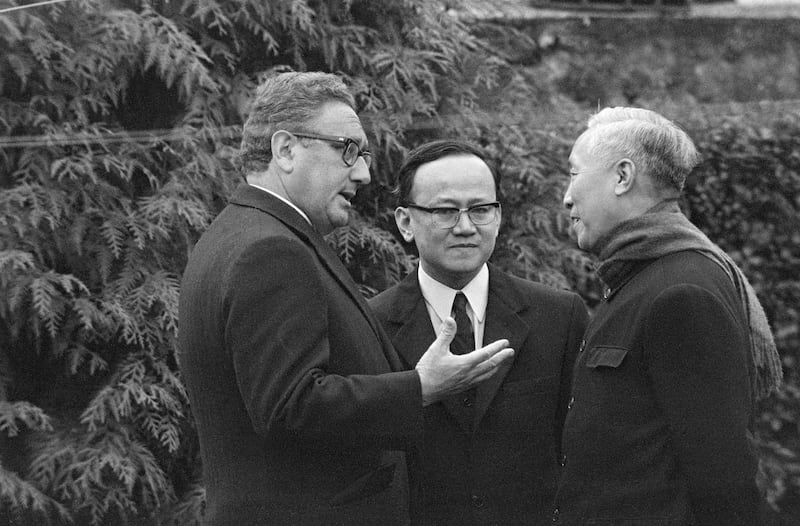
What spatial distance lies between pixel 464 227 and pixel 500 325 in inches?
12.6

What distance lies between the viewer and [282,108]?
2.66 meters

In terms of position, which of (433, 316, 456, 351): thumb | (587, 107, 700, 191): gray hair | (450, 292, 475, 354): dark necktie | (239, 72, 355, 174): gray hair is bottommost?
(450, 292, 475, 354): dark necktie

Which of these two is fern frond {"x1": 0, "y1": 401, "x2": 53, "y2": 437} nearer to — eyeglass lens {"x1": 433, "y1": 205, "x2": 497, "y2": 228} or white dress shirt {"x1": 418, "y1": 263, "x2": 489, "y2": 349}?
white dress shirt {"x1": 418, "y1": 263, "x2": 489, "y2": 349}

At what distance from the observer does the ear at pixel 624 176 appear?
2.73 meters

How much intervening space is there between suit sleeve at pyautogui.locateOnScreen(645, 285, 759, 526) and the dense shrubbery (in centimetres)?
197

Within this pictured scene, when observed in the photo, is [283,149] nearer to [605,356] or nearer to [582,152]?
[582,152]

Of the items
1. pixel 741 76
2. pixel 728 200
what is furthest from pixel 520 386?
pixel 741 76

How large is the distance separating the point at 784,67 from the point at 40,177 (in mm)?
5508

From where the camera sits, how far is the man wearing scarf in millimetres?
2406

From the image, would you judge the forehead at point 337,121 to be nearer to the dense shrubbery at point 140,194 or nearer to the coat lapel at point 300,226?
the coat lapel at point 300,226

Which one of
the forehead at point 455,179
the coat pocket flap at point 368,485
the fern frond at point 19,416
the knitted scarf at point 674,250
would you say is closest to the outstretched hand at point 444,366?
the coat pocket flap at point 368,485

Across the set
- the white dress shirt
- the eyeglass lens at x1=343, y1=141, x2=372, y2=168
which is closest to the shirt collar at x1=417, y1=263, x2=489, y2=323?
the white dress shirt

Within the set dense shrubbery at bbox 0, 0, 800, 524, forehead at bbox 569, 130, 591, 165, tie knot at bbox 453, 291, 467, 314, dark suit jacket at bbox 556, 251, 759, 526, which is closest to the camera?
dark suit jacket at bbox 556, 251, 759, 526

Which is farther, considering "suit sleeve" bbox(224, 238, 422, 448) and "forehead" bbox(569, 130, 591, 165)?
"forehead" bbox(569, 130, 591, 165)
